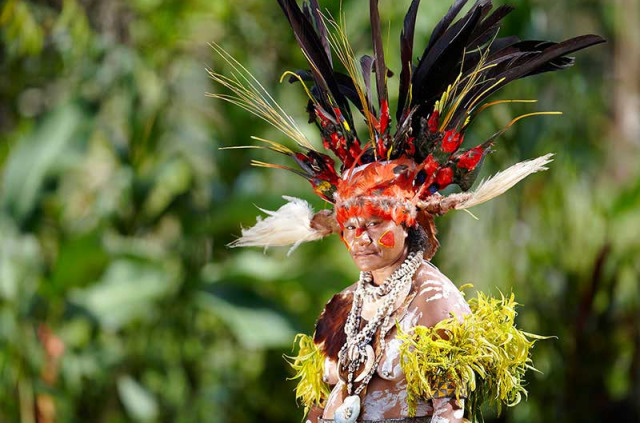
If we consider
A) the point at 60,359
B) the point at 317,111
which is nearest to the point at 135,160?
the point at 60,359

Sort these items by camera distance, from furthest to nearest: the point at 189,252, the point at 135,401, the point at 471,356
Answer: the point at 189,252
the point at 135,401
the point at 471,356

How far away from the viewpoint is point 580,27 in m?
9.61

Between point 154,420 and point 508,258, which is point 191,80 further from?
point 508,258

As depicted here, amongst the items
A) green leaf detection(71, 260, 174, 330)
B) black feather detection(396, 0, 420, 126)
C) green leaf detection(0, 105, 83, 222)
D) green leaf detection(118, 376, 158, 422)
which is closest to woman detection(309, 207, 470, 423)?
black feather detection(396, 0, 420, 126)

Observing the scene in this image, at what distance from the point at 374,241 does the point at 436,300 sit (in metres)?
0.18

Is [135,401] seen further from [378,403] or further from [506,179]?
[506,179]

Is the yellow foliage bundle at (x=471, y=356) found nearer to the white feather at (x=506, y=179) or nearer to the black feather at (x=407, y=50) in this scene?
the white feather at (x=506, y=179)

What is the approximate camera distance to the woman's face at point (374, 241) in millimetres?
1984

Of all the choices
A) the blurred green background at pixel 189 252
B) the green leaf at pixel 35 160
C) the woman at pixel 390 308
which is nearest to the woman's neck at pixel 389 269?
the woman at pixel 390 308

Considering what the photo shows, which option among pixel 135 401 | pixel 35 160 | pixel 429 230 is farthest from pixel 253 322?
pixel 429 230

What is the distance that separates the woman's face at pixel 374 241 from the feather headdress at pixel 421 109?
0.03 meters

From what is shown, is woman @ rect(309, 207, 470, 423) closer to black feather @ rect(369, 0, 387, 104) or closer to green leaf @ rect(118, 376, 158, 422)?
black feather @ rect(369, 0, 387, 104)

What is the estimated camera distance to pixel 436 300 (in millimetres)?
1941

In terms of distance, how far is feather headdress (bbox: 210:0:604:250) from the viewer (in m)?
1.96
